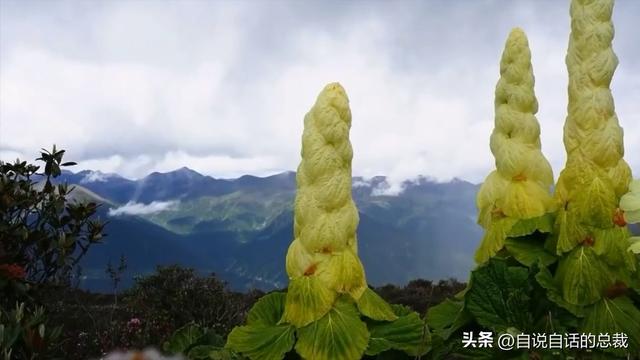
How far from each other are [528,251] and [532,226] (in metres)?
0.19

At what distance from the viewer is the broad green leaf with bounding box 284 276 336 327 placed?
12.3 ft

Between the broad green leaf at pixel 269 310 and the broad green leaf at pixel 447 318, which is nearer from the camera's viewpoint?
the broad green leaf at pixel 269 310

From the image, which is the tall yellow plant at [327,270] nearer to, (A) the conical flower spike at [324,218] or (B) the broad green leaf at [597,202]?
(A) the conical flower spike at [324,218]

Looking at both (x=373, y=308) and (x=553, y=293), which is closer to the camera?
(x=373, y=308)

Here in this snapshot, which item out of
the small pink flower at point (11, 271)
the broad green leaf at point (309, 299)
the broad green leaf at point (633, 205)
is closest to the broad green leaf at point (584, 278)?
the broad green leaf at point (633, 205)

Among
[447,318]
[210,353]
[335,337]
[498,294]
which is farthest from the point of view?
[447,318]

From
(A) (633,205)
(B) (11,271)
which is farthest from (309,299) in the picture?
(B) (11,271)

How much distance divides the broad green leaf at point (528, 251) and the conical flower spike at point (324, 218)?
5.21ft

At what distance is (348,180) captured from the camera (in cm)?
384

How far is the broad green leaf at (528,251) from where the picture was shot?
488 centimetres

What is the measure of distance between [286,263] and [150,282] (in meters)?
6.80

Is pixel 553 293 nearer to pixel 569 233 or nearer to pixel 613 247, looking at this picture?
pixel 569 233

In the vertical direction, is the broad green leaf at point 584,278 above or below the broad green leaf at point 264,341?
above

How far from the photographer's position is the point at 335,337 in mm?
3725
